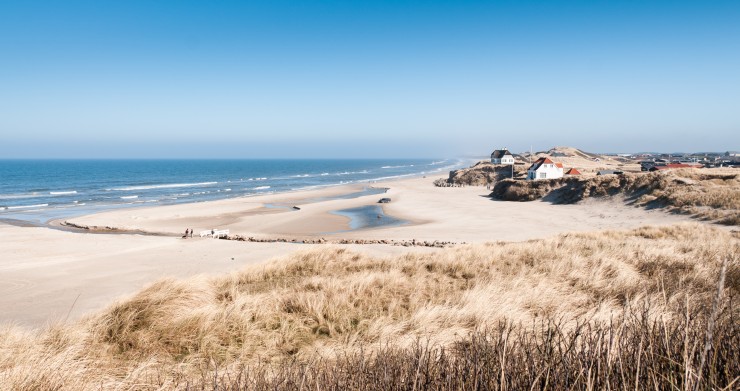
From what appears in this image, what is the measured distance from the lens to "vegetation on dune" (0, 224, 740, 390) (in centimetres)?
263

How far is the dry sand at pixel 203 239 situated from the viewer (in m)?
13.9

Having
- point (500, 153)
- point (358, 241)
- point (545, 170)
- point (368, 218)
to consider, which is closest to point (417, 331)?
point (358, 241)

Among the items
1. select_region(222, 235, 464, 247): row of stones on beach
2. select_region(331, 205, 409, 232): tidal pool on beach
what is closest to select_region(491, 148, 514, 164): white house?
select_region(331, 205, 409, 232): tidal pool on beach

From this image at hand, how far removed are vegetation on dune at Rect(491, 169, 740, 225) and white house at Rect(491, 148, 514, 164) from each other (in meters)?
34.3

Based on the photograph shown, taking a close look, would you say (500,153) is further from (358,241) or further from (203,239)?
(203,239)

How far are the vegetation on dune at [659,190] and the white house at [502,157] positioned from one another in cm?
3433

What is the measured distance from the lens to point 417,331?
5582 millimetres

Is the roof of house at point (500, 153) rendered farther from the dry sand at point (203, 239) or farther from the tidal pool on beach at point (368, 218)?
the tidal pool on beach at point (368, 218)

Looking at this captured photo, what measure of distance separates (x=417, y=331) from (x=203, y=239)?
72.4ft

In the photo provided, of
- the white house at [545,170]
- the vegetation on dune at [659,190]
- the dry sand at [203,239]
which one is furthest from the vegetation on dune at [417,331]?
the white house at [545,170]

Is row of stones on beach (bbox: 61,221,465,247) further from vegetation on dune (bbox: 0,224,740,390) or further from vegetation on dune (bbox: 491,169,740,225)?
vegetation on dune (bbox: 491,169,740,225)

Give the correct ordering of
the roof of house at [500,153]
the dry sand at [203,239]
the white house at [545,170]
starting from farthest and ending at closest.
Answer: the roof of house at [500,153], the white house at [545,170], the dry sand at [203,239]

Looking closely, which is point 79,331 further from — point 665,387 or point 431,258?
point 431,258

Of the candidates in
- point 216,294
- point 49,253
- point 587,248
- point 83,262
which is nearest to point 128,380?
point 216,294
